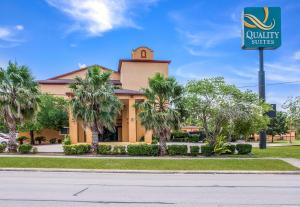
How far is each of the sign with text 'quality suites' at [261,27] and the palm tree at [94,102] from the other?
713 inches

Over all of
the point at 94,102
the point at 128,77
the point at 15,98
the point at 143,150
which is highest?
the point at 128,77

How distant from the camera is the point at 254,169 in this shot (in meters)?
19.0

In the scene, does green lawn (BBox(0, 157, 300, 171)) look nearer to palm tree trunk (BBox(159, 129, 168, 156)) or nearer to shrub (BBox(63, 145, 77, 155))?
shrub (BBox(63, 145, 77, 155))

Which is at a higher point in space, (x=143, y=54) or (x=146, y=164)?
(x=143, y=54)

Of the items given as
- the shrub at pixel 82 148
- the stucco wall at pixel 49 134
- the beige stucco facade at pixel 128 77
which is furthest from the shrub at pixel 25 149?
the stucco wall at pixel 49 134

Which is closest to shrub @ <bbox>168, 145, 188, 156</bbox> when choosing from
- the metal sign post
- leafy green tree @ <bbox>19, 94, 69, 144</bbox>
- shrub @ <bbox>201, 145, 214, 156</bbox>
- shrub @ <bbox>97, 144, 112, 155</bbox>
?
shrub @ <bbox>201, 145, 214, 156</bbox>

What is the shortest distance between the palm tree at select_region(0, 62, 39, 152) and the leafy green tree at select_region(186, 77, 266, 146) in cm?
1237

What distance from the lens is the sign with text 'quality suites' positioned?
38.3 metres

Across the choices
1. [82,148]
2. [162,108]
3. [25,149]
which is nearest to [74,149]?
[82,148]

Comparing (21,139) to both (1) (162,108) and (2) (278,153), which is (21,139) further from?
(2) (278,153)

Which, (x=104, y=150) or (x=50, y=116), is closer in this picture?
(x=104, y=150)

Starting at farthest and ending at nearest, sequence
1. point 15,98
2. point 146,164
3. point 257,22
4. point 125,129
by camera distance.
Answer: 1. point 125,129
2. point 257,22
3. point 15,98
4. point 146,164

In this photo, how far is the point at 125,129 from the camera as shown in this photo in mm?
44688

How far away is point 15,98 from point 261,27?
2601 centimetres
